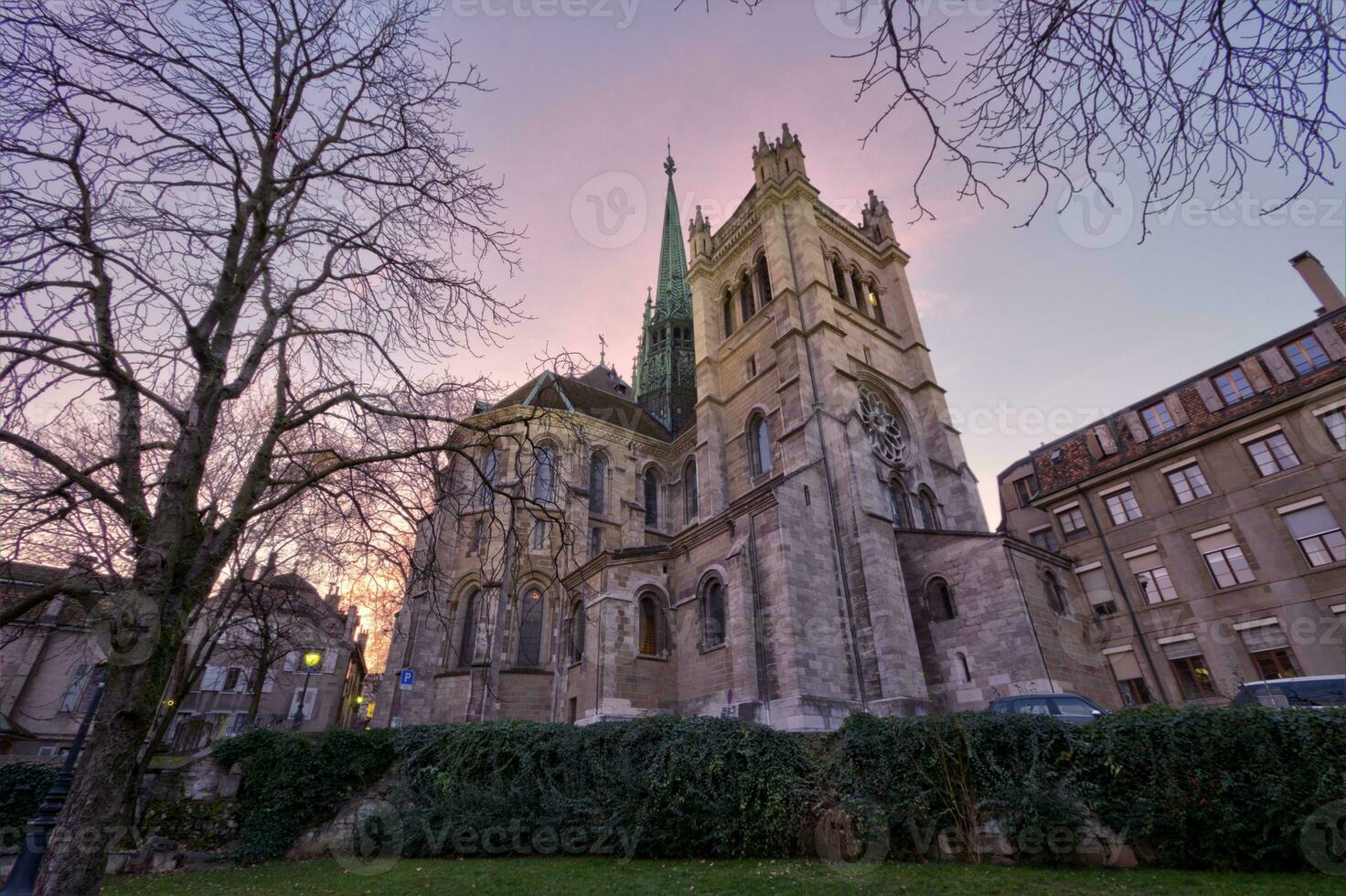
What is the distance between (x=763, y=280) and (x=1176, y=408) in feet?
54.0

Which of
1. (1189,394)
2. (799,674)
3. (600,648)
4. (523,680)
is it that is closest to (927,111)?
(799,674)

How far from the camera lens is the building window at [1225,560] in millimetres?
17500

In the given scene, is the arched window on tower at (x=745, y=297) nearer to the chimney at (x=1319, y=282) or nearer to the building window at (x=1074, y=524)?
the building window at (x=1074, y=524)

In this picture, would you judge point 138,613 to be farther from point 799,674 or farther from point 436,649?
point 436,649

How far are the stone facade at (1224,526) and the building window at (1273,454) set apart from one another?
1.4 inches

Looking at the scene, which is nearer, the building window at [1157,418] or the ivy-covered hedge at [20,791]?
the ivy-covered hedge at [20,791]

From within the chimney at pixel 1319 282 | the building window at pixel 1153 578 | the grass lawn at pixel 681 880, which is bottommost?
the grass lawn at pixel 681 880

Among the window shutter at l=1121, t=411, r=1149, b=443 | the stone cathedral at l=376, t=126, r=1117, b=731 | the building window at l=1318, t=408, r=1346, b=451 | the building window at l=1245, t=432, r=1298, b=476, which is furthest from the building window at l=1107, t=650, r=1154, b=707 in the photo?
the building window at l=1318, t=408, r=1346, b=451

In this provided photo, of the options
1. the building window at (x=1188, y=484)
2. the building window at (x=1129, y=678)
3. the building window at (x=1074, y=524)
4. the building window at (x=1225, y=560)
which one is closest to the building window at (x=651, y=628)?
the building window at (x=1129, y=678)

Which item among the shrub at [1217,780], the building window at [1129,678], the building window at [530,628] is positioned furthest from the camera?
the building window at [530,628]

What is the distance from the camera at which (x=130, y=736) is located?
13.1ft

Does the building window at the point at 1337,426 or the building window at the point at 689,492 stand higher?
the building window at the point at 689,492

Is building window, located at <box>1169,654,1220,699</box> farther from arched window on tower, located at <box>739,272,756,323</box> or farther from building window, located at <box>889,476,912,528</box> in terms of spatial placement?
arched window on tower, located at <box>739,272,756,323</box>

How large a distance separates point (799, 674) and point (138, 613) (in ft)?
42.9
